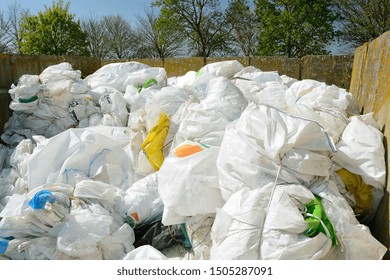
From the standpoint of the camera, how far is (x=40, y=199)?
187cm

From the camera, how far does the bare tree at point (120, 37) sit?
2505cm

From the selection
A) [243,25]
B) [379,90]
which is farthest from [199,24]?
[379,90]

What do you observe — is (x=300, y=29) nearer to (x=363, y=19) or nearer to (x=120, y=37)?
(x=363, y=19)

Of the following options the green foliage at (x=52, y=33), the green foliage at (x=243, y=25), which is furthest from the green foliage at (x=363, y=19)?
the green foliage at (x=52, y=33)

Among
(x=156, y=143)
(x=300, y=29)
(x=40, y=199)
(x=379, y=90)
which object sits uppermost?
(x=300, y=29)

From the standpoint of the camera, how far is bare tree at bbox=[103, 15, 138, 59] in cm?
2505

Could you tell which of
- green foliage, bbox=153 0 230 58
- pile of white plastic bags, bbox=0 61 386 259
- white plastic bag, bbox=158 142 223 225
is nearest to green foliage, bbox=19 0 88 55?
green foliage, bbox=153 0 230 58

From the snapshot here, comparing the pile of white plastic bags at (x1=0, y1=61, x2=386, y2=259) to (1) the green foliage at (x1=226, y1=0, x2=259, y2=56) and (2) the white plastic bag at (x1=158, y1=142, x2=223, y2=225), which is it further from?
(1) the green foliage at (x1=226, y1=0, x2=259, y2=56)

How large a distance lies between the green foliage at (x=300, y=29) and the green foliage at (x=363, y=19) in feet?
2.17

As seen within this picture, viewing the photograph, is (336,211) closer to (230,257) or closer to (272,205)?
(272,205)

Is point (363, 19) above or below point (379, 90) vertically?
above

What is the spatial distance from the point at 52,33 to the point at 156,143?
16101 millimetres

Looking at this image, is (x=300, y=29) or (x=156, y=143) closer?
(x=156, y=143)

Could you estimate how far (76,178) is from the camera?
2.35 meters
